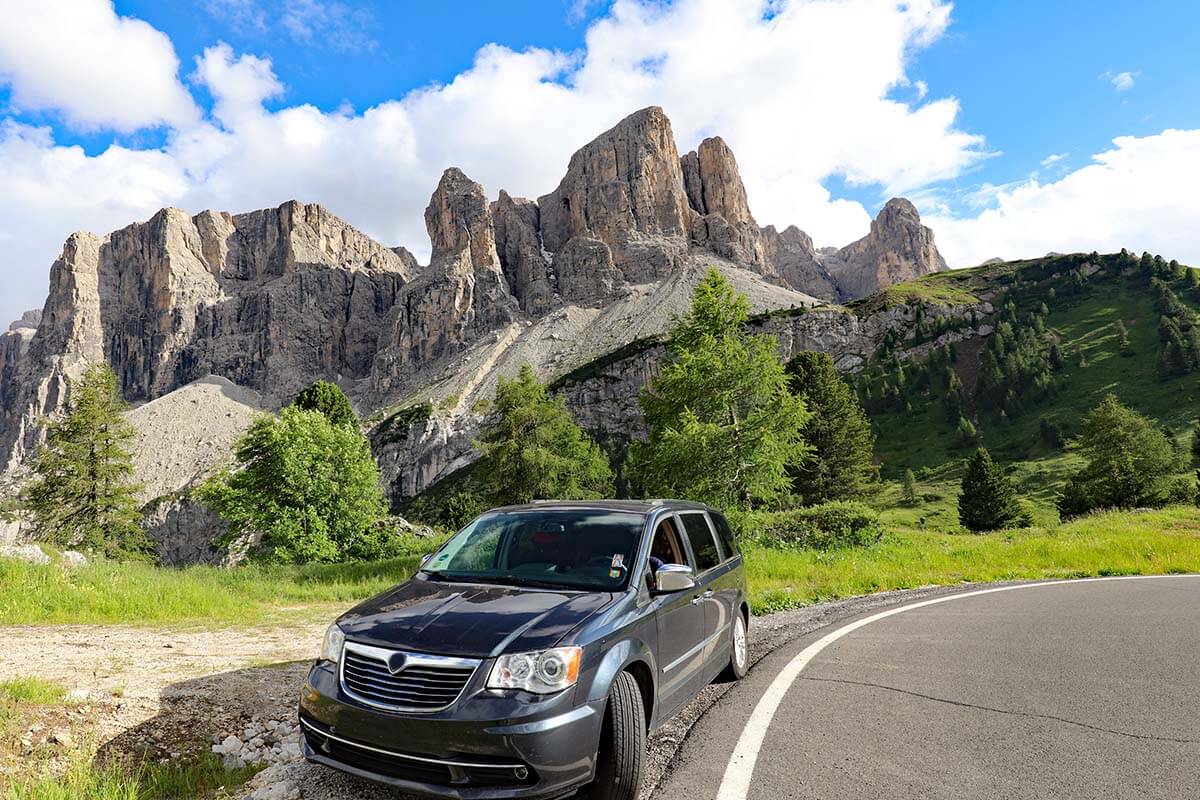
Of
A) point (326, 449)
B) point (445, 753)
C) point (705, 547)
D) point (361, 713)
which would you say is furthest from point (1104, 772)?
point (326, 449)

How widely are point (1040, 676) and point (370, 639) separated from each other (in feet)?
19.4

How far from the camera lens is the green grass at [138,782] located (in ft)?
10.2

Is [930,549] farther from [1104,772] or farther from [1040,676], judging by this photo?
[1104,772]

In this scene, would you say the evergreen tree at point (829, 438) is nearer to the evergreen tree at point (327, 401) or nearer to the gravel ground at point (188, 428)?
the evergreen tree at point (327, 401)

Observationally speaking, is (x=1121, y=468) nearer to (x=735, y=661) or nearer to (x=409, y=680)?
(x=735, y=661)

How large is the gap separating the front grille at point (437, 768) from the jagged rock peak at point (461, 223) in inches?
7142

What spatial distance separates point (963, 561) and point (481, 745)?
15.1m

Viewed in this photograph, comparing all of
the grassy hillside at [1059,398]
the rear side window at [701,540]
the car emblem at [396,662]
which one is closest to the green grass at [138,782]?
the car emblem at [396,662]

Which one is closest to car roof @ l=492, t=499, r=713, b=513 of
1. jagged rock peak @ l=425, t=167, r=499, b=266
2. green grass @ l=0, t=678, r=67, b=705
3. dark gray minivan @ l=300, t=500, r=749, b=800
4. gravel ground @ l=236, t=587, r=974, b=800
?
dark gray minivan @ l=300, t=500, r=749, b=800

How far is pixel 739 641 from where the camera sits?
19.3 feet

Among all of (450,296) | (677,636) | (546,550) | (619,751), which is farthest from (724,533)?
(450,296)

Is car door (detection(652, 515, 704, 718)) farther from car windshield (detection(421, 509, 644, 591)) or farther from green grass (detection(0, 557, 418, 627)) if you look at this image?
green grass (detection(0, 557, 418, 627))

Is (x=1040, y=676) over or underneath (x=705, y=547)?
underneath

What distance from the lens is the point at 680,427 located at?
62.9 ft
